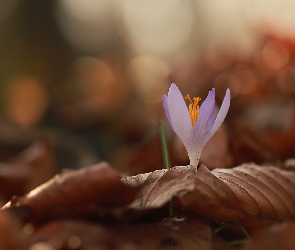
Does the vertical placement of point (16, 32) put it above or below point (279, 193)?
above

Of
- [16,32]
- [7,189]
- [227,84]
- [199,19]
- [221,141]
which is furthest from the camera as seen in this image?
[199,19]

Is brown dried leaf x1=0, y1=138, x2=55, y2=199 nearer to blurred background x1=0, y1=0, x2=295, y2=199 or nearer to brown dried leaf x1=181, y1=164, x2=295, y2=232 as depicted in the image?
blurred background x1=0, y1=0, x2=295, y2=199

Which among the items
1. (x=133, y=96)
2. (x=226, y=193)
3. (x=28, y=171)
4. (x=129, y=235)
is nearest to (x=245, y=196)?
(x=226, y=193)

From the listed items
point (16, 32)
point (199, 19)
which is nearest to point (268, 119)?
point (16, 32)

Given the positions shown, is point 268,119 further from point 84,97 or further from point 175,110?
point 84,97

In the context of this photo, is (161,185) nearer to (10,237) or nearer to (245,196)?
(245,196)

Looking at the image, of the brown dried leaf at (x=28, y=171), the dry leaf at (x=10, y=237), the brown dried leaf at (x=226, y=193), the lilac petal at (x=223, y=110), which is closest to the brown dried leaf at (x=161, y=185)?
the brown dried leaf at (x=226, y=193)

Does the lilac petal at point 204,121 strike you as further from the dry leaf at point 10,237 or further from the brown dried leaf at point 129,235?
the dry leaf at point 10,237
